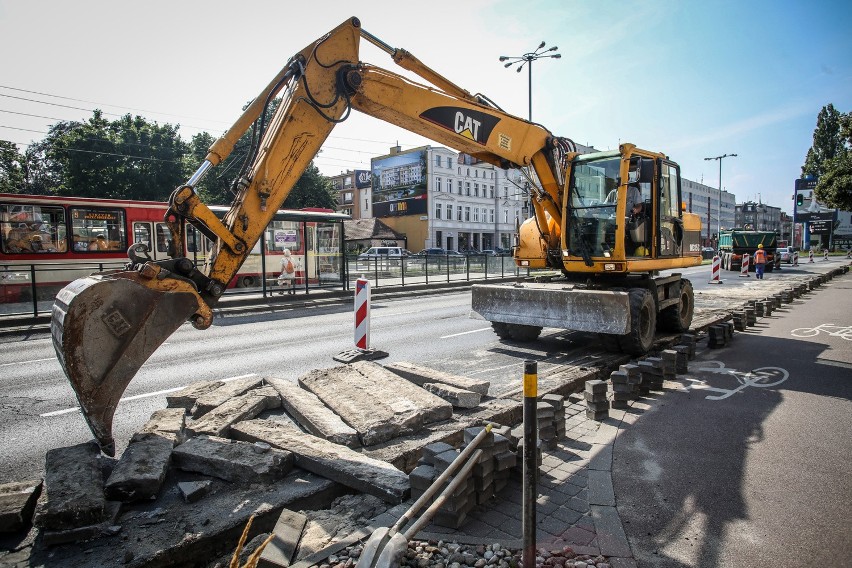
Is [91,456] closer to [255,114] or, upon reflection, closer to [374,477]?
[374,477]

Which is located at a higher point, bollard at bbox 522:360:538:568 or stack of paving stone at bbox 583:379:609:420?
bollard at bbox 522:360:538:568

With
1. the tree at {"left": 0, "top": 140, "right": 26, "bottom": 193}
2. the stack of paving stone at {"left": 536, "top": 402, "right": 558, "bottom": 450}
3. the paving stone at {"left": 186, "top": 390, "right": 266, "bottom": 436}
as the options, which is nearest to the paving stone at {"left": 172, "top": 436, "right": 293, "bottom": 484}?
the paving stone at {"left": 186, "top": 390, "right": 266, "bottom": 436}

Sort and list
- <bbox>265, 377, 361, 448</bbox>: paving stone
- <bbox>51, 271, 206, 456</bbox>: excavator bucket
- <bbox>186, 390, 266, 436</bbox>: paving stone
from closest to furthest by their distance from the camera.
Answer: <bbox>51, 271, 206, 456</bbox>: excavator bucket, <bbox>265, 377, 361, 448</bbox>: paving stone, <bbox>186, 390, 266, 436</bbox>: paving stone

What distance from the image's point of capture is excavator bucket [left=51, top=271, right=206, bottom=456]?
3535 millimetres

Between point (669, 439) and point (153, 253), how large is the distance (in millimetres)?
18893

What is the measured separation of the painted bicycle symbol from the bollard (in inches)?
409

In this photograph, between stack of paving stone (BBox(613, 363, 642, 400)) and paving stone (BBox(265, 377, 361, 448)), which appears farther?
stack of paving stone (BBox(613, 363, 642, 400))

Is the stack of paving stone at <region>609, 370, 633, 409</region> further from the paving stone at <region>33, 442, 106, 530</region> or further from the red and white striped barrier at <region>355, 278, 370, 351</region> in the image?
the paving stone at <region>33, 442, 106, 530</region>

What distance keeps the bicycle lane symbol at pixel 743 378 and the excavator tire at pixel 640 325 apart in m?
0.91

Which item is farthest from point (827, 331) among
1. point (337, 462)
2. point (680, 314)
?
point (337, 462)

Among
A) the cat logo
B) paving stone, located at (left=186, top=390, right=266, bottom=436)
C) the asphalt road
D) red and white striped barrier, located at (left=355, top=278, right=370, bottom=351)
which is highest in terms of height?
the cat logo

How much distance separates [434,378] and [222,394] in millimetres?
2370

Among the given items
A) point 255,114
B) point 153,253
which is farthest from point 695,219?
point 153,253

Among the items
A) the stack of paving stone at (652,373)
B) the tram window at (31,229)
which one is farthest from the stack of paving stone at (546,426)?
the tram window at (31,229)
